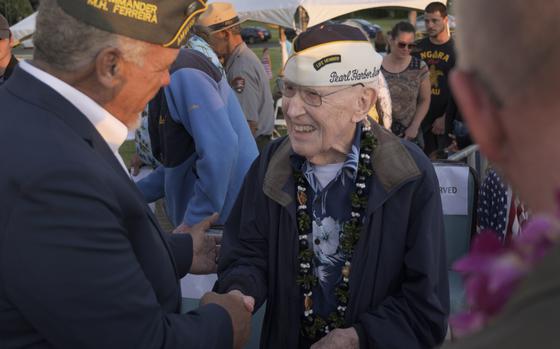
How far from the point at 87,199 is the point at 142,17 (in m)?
0.63

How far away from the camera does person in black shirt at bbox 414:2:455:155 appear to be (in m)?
7.83

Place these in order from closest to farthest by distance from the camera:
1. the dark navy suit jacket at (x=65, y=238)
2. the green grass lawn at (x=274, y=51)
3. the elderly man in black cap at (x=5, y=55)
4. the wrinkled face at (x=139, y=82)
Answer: the dark navy suit jacket at (x=65, y=238), the wrinkled face at (x=139, y=82), the elderly man in black cap at (x=5, y=55), the green grass lawn at (x=274, y=51)

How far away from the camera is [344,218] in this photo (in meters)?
2.55

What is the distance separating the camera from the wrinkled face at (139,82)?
75.7 inches

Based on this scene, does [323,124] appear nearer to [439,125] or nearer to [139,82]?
[139,82]

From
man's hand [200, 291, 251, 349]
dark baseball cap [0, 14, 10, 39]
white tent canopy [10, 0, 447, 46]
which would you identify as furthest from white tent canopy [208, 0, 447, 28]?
man's hand [200, 291, 251, 349]

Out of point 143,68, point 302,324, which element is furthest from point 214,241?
point 143,68

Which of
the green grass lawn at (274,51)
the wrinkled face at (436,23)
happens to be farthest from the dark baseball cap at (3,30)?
the green grass lawn at (274,51)

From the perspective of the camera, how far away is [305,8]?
11297 millimetres

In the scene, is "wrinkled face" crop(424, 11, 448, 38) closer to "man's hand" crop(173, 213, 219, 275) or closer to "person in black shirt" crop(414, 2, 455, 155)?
"person in black shirt" crop(414, 2, 455, 155)

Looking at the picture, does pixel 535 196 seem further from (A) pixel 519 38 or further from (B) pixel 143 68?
(B) pixel 143 68

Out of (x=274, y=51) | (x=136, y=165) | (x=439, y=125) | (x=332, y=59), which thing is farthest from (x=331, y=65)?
(x=274, y=51)

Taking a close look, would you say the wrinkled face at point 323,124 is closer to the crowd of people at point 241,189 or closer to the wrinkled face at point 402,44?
the crowd of people at point 241,189

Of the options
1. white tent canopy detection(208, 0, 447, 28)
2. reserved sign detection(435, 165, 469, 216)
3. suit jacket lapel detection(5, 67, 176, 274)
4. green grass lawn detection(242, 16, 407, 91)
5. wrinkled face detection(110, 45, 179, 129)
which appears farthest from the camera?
green grass lawn detection(242, 16, 407, 91)
